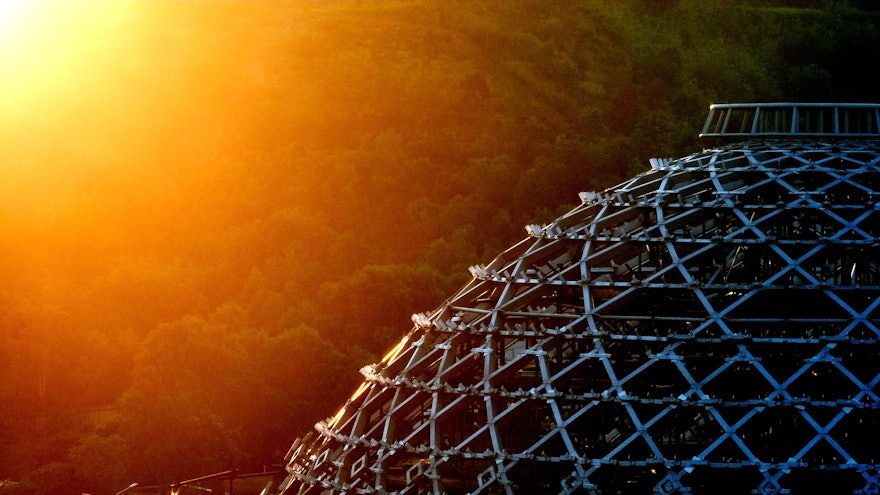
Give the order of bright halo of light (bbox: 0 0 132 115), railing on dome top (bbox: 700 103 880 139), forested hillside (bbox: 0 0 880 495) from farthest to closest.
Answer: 1. bright halo of light (bbox: 0 0 132 115)
2. forested hillside (bbox: 0 0 880 495)
3. railing on dome top (bbox: 700 103 880 139)

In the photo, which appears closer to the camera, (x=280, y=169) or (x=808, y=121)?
(x=808, y=121)

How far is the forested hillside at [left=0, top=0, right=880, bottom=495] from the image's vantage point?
95625 mm

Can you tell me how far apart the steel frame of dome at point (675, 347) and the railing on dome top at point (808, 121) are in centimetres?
8

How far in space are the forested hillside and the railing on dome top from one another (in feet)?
135

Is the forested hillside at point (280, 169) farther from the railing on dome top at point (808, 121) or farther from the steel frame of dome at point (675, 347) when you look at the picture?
the railing on dome top at point (808, 121)

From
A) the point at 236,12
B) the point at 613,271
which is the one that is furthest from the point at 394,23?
the point at 613,271

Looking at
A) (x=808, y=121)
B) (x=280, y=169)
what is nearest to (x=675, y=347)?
(x=808, y=121)

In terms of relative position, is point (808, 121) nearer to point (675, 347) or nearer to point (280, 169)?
point (675, 347)

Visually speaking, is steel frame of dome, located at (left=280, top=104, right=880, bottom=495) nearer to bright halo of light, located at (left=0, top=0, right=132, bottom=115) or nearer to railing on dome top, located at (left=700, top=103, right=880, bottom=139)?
railing on dome top, located at (left=700, top=103, right=880, bottom=139)

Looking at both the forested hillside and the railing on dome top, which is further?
the forested hillside

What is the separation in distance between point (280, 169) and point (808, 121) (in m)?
90.7

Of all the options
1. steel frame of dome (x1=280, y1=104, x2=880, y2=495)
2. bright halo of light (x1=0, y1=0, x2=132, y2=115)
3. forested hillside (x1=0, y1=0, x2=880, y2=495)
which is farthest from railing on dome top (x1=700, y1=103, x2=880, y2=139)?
bright halo of light (x1=0, y1=0, x2=132, y2=115)

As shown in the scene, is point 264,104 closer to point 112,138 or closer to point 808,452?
point 112,138

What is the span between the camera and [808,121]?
55.7 metres
